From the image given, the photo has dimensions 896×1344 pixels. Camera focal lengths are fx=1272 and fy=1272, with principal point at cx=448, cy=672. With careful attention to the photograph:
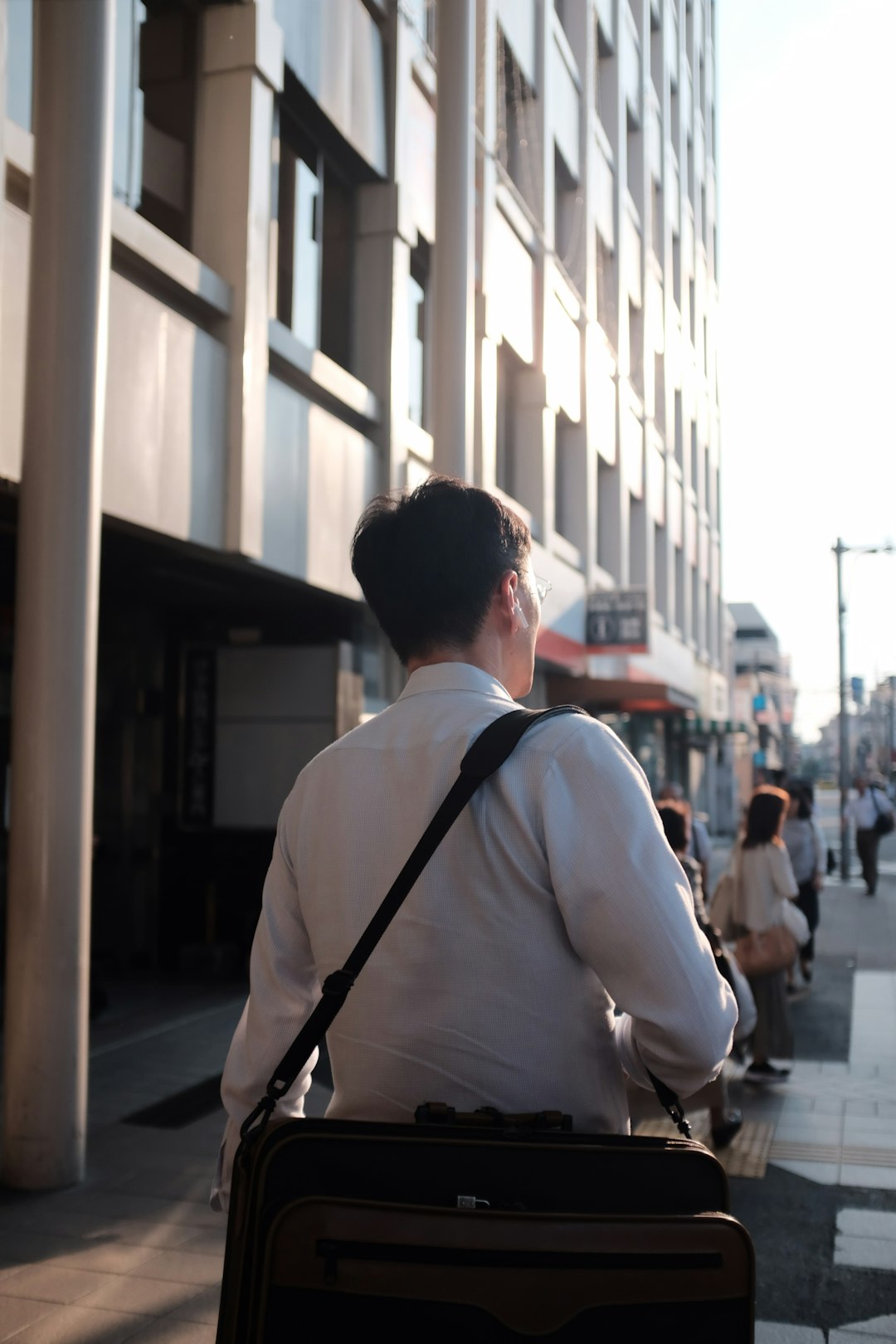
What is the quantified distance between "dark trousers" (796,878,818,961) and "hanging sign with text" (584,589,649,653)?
19.3ft

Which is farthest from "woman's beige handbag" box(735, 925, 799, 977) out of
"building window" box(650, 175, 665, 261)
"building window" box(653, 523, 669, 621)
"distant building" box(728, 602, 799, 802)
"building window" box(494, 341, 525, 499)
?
"distant building" box(728, 602, 799, 802)

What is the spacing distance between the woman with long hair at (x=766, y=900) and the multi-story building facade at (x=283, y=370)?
2993mm

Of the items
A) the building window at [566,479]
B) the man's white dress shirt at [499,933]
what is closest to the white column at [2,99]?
the man's white dress shirt at [499,933]

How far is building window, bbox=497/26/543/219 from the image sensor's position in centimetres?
1526

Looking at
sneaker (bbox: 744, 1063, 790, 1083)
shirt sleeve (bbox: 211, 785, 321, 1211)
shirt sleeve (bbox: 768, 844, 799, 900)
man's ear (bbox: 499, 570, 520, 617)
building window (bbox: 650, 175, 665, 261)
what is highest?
building window (bbox: 650, 175, 665, 261)

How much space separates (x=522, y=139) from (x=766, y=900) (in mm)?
11217

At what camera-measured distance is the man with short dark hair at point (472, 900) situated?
158 centimetres

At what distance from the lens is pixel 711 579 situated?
33812 millimetres

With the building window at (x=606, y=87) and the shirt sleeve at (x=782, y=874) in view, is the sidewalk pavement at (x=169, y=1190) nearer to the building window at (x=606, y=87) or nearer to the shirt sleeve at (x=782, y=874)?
the shirt sleeve at (x=782, y=874)

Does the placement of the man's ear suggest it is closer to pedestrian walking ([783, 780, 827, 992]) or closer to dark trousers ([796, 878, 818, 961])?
pedestrian walking ([783, 780, 827, 992])

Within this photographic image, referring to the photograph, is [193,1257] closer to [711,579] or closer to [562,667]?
[562,667]

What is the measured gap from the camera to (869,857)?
21.7m

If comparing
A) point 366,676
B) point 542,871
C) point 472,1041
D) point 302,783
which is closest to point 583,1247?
point 472,1041

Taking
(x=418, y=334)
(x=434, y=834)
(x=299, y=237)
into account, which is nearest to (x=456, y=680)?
(x=434, y=834)
